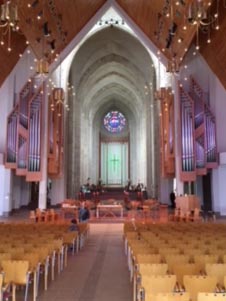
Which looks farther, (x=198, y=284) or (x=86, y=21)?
(x=86, y=21)

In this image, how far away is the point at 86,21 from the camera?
18031 millimetres

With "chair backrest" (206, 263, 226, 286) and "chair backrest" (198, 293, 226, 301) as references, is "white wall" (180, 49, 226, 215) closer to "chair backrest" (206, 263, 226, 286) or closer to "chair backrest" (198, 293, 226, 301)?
"chair backrest" (206, 263, 226, 286)

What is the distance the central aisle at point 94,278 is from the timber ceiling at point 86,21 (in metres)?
8.10

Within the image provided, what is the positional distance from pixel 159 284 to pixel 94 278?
2756 millimetres

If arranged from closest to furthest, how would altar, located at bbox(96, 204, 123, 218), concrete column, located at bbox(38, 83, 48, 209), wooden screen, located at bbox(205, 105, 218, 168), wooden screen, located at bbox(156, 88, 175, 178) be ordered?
wooden screen, located at bbox(205, 105, 218, 168), concrete column, located at bbox(38, 83, 48, 209), altar, located at bbox(96, 204, 123, 218), wooden screen, located at bbox(156, 88, 175, 178)

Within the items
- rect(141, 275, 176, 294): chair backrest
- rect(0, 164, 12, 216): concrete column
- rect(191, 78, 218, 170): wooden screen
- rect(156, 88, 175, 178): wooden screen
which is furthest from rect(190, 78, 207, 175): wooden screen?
rect(141, 275, 176, 294): chair backrest

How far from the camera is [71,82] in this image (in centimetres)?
2595

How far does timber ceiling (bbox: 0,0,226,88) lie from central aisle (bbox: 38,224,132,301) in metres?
8.10

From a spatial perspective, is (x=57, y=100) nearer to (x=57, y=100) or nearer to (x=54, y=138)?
(x=57, y=100)

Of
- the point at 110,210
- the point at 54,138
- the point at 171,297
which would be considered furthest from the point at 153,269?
the point at 54,138

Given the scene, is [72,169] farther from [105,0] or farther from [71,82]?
[105,0]

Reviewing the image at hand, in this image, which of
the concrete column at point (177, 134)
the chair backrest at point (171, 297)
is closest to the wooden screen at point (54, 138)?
the concrete column at point (177, 134)

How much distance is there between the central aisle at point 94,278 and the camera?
5020 mm

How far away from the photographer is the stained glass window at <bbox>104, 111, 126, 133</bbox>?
42250 millimetres
